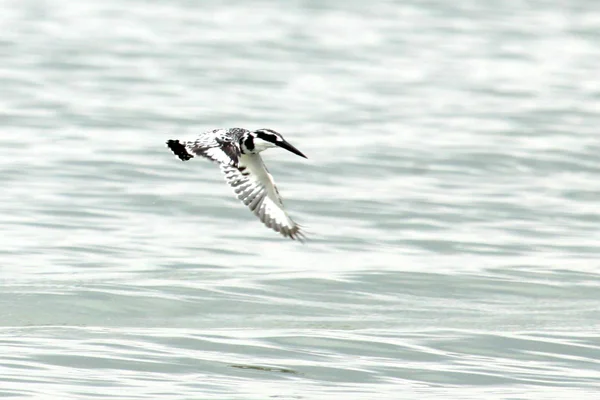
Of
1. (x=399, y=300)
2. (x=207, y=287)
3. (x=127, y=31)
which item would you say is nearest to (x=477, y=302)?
(x=399, y=300)

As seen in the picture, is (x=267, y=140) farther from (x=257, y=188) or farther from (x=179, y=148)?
(x=179, y=148)

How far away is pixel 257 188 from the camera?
1186 centimetres

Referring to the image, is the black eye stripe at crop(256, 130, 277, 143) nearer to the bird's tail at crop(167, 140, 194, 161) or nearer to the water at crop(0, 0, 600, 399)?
the bird's tail at crop(167, 140, 194, 161)

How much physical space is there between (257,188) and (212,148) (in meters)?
0.55

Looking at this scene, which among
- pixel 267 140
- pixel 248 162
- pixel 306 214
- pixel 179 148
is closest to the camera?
pixel 267 140

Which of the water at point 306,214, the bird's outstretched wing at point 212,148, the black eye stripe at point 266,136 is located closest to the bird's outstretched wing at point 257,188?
the bird's outstretched wing at point 212,148

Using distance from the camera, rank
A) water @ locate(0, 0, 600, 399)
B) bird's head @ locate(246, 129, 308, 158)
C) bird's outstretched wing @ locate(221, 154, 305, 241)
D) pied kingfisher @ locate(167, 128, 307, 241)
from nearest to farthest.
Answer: water @ locate(0, 0, 600, 399), bird's head @ locate(246, 129, 308, 158), pied kingfisher @ locate(167, 128, 307, 241), bird's outstretched wing @ locate(221, 154, 305, 241)

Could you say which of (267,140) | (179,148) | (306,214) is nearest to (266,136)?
(267,140)

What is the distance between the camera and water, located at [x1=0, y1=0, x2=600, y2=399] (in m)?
11.1

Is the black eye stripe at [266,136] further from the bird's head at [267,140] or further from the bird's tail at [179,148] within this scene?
the bird's tail at [179,148]

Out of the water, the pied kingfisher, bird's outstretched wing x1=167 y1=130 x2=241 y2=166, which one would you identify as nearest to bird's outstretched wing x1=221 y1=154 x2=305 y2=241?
the pied kingfisher

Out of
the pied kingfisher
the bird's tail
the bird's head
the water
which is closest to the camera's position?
the water

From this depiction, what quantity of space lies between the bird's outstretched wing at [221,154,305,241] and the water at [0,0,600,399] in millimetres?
958

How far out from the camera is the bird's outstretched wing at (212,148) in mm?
11359
